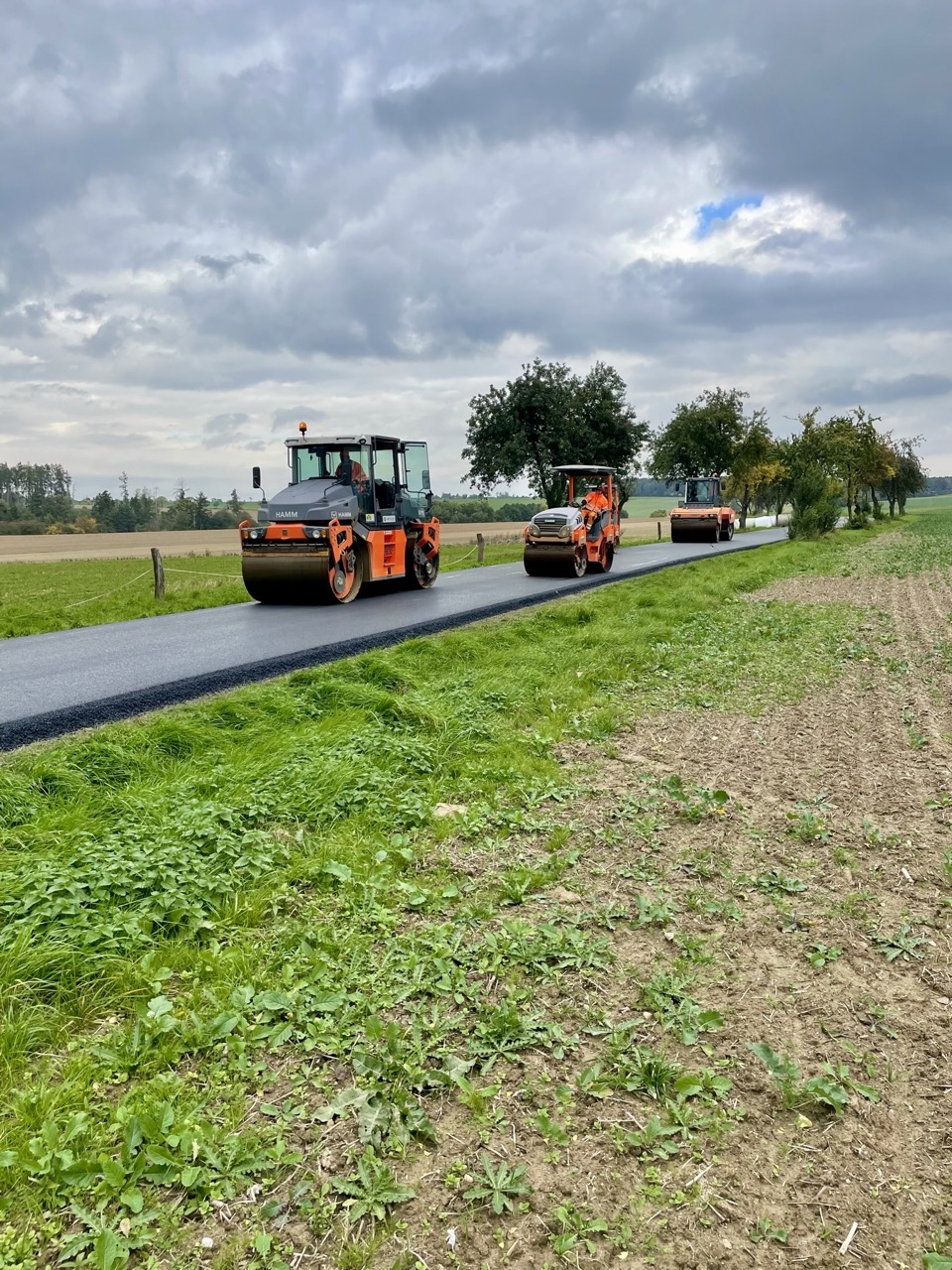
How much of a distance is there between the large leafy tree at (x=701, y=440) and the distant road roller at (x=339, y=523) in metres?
Result: 39.1

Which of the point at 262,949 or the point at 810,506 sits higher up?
the point at 810,506

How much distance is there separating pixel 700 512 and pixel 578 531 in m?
17.1

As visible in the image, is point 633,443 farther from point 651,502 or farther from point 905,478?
point 651,502

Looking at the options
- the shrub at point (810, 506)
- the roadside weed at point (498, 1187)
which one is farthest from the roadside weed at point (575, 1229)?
the shrub at point (810, 506)

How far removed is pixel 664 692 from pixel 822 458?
38327 millimetres

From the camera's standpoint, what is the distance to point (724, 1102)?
9.48 feet

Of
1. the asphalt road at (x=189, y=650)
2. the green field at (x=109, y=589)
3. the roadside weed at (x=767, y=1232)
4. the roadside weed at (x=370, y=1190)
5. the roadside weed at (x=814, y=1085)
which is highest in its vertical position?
the green field at (x=109, y=589)

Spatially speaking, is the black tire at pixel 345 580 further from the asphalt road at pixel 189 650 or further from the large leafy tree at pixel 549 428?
the large leafy tree at pixel 549 428

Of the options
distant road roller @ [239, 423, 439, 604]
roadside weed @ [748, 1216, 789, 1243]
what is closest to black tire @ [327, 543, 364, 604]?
distant road roller @ [239, 423, 439, 604]

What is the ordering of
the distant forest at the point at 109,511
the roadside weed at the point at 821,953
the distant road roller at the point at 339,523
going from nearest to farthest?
the roadside weed at the point at 821,953 < the distant road roller at the point at 339,523 < the distant forest at the point at 109,511

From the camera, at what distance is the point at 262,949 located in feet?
12.3

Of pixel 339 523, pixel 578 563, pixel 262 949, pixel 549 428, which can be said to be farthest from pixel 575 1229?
pixel 549 428

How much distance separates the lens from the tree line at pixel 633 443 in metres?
45.4

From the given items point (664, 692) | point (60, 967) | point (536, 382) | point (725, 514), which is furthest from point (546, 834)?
point (536, 382)
